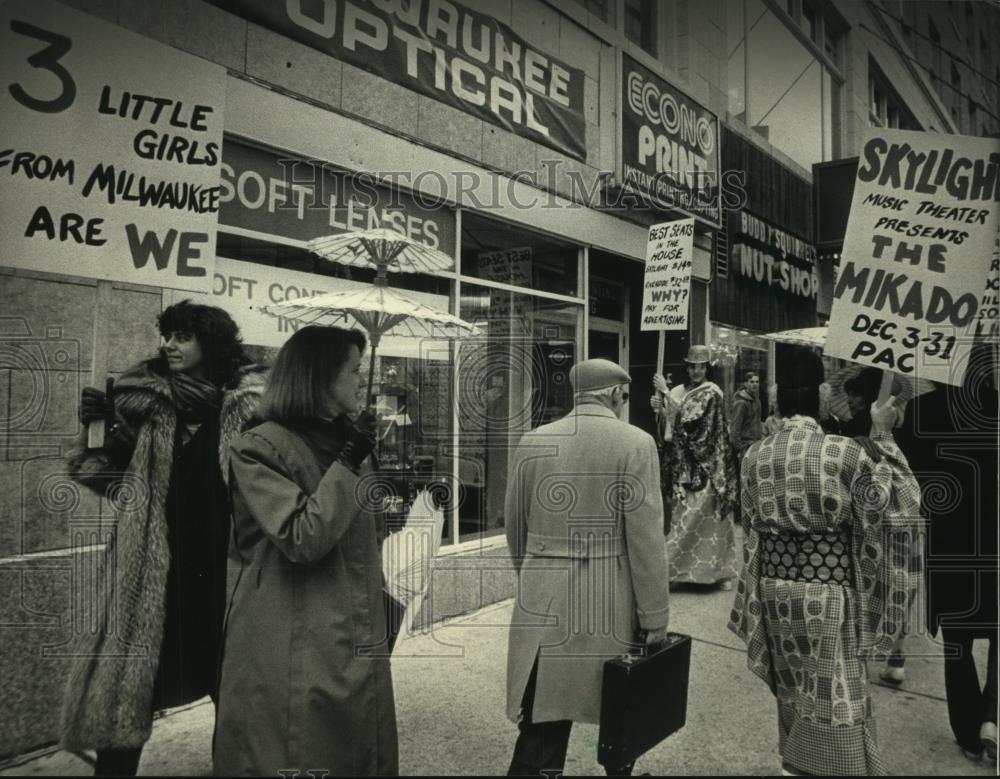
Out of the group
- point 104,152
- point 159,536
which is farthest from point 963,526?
point 104,152

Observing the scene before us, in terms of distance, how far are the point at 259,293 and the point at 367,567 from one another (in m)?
2.73

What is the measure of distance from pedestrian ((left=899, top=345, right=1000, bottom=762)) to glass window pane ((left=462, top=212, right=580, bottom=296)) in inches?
138

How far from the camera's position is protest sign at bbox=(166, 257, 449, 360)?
4582 millimetres

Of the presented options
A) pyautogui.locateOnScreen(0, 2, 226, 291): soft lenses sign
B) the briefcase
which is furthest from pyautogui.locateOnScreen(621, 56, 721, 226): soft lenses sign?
the briefcase

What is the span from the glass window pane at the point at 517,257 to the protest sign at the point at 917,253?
3255mm

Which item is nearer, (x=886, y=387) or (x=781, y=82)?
(x=886, y=387)

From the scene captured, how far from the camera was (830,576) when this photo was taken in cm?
315

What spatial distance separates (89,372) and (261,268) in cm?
129

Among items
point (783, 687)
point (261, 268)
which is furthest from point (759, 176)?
point (783, 687)

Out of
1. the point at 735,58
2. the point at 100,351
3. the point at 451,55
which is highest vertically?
the point at 735,58

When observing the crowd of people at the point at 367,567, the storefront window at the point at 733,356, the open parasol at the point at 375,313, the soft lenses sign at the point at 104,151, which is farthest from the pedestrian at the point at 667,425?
the soft lenses sign at the point at 104,151

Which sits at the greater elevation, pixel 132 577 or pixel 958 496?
pixel 958 496

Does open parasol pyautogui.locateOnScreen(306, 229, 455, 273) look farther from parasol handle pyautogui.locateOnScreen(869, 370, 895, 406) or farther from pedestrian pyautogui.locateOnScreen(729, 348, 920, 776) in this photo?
parasol handle pyautogui.locateOnScreen(869, 370, 895, 406)

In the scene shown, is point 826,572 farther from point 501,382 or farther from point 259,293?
point 501,382
